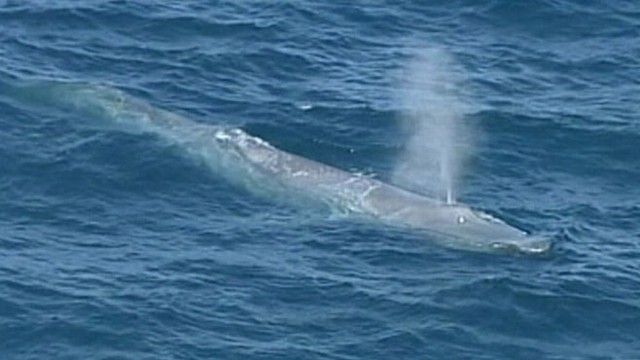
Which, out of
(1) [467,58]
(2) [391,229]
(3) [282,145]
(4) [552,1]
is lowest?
(2) [391,229]

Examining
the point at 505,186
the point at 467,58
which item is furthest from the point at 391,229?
the point at 467,58

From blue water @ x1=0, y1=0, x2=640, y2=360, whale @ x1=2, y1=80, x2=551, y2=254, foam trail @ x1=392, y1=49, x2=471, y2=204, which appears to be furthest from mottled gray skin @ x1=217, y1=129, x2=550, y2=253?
foam trail @ x1=392, y1=49, x2=471, y2=204

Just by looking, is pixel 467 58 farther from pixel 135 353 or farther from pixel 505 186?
pixel 135 353

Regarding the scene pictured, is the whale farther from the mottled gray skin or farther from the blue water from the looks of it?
the blue water

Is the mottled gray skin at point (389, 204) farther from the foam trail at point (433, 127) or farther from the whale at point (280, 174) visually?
the foam trail at point (433, 127)

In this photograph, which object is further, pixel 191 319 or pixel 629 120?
pixel 629 120

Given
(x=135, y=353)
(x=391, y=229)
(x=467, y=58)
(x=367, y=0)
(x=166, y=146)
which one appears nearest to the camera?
(x=135, y=353)
